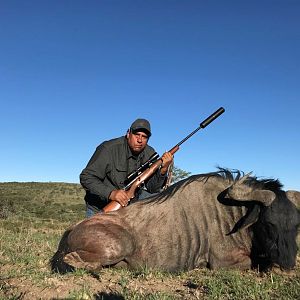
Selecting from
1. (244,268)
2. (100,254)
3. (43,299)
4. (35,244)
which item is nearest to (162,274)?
(100,254)

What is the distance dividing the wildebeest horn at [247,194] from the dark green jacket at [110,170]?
1.86 m

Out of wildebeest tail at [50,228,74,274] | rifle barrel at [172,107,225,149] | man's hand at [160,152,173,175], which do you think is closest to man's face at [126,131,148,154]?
man's hand at [160,152,173,175]

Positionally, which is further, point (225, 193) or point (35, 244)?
point (35, 244)

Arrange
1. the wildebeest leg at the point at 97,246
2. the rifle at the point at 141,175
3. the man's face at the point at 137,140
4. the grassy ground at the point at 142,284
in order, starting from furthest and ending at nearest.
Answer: the man's face at the point at 137,140
the rifle at the point at 141,175
the wildebeest leg at the point at 97,246
the grassy ground at the point at 142,284

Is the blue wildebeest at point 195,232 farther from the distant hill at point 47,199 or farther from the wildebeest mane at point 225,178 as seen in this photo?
the distant hill at point 47,199

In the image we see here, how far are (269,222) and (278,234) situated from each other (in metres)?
0.16

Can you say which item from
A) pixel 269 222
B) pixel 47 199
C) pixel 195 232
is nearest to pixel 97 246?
pixel 195 232

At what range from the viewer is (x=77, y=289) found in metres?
3.66

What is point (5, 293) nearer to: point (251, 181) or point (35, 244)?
point (251, 181)

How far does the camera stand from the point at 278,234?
4.66 meters

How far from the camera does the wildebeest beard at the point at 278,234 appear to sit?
464 centimetres

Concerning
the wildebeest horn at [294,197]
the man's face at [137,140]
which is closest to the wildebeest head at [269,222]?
the wildebeest horn at [294,197]

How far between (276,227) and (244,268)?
681 mm

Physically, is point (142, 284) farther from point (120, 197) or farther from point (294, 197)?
point (294, 197)
